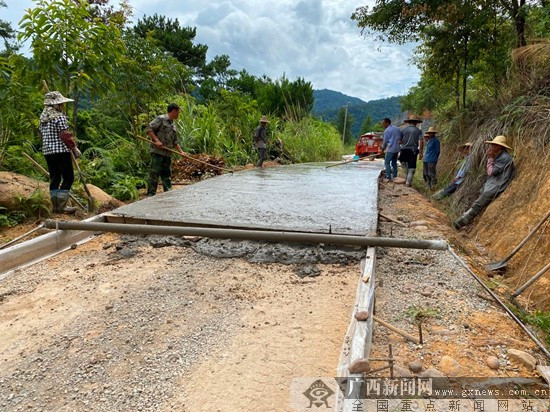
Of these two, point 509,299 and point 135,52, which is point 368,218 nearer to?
point 509,299

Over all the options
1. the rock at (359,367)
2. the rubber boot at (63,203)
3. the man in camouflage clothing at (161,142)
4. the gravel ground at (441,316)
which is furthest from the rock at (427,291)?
the man in camouflage clothing at (161,142)

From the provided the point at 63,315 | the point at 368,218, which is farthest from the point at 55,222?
the point at 368,218

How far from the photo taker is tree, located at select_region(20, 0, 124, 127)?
439cm

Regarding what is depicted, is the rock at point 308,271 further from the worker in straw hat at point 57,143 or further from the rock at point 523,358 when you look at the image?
the worker in straw hat at point 57,143

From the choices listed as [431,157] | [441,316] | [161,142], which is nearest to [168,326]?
[441,316]

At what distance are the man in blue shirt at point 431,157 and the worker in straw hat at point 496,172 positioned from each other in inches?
108

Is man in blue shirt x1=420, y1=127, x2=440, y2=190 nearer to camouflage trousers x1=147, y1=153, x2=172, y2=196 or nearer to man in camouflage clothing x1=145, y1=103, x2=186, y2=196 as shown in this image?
man in camouflage clothing x1=145, y1=103, x2=186, y2=196

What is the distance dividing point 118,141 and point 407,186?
6.20 meters

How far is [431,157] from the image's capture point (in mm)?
8219

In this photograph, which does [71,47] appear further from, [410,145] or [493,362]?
[410,145]

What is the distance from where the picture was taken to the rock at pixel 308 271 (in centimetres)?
287

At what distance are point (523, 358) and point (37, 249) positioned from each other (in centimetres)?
353

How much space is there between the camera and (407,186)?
833cm

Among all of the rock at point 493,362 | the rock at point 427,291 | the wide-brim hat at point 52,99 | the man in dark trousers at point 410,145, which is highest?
the wide-brim hat at point 52,99
